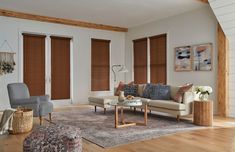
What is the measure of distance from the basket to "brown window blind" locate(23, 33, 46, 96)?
322 cm

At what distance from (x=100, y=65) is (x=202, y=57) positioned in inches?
155

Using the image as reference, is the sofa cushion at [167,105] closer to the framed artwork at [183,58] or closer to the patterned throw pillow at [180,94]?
the patterned throw pillow at [180,94]

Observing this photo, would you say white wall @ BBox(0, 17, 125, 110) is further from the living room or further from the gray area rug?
the gray area rug

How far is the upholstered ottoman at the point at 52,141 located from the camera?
2.61 meters

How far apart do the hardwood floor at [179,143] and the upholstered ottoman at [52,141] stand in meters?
0.56

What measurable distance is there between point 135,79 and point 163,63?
1.62m

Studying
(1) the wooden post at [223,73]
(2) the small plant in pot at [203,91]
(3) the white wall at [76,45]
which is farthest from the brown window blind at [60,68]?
(1) the wooden post at [223,73]

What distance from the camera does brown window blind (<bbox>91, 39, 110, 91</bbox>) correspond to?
340 inches

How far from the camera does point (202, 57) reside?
637 centimetres

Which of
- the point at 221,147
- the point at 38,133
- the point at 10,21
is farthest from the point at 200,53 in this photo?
the point at 10,21

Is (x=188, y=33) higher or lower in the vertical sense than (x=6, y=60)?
higher

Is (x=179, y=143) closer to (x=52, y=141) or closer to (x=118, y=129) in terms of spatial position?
(x=118, y=129)

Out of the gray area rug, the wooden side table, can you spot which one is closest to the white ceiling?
the wooden side table

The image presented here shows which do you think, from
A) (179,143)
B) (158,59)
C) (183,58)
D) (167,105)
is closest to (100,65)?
(158,59)
